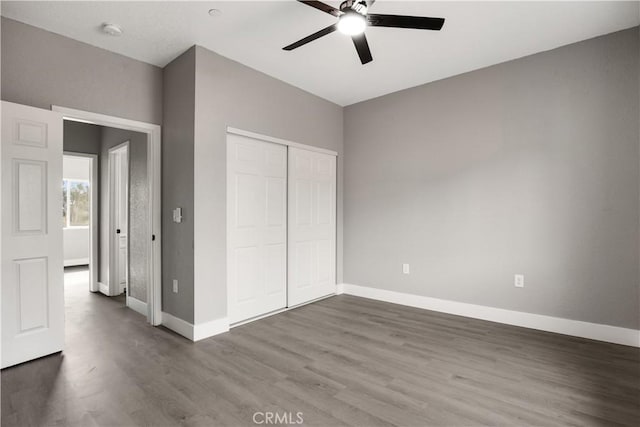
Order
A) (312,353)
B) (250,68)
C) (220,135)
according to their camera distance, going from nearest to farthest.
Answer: (312,353) < (220,135) < (250,68)

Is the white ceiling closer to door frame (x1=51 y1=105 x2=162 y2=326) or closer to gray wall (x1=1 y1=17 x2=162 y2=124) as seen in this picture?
gray wall (x1=1 y1=17 x2=162 y2=124)

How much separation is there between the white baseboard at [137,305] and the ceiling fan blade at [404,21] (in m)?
3.78

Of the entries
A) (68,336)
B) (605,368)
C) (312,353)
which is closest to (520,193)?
(605,368)

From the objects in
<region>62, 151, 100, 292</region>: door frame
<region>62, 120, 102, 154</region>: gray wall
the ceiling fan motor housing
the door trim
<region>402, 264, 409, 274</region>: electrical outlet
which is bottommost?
<region>402, 264, 409, 274</region>: electrical outlet

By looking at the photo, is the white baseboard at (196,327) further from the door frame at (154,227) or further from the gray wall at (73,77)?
the gray wall at (73,77)

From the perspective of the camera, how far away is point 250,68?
3.53 m

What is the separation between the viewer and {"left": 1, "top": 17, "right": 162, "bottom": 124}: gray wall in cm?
258

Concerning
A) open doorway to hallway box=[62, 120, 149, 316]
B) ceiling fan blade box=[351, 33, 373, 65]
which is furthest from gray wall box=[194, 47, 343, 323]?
ceiling fan blade box=[351, 33, 373, 65]

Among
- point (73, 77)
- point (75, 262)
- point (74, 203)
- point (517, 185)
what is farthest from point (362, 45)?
point (74, 203)

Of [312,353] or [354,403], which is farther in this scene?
[312,353]

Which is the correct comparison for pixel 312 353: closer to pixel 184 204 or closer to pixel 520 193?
pixel 184 204

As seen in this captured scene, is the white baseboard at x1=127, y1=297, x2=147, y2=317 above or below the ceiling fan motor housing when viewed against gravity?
below

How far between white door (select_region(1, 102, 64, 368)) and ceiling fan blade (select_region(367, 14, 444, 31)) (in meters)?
2.69

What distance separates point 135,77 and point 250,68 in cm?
117
